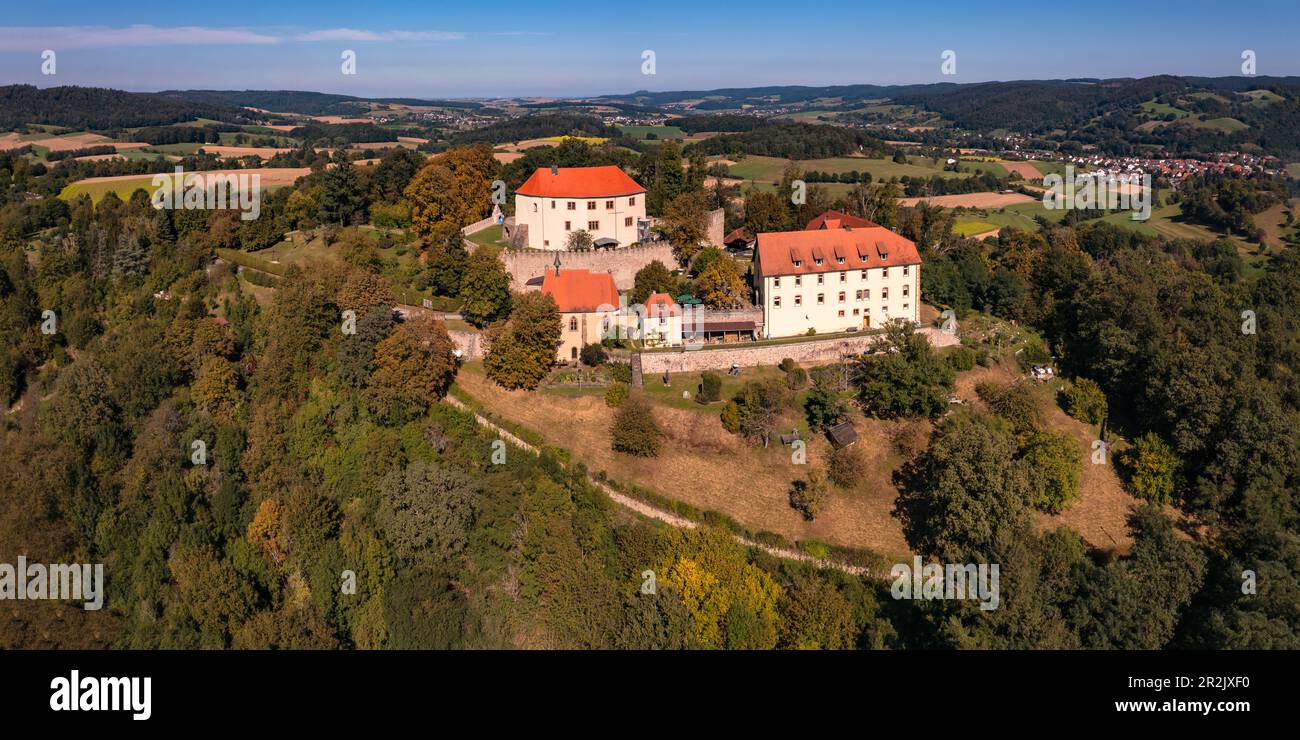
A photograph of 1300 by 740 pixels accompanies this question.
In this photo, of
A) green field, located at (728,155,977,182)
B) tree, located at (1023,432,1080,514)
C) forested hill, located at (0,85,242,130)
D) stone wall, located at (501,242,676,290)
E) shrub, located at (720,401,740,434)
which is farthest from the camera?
forested hill, located at (0,85,242,130)

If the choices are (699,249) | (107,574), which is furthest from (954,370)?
(107,574)

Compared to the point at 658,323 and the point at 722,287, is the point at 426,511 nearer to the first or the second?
the point at 658,323

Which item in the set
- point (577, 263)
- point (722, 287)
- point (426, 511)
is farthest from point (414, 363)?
point (722, 287)

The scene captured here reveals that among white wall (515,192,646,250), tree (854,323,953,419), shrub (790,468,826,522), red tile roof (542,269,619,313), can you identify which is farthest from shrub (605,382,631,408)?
white wall (515,192,646,250)

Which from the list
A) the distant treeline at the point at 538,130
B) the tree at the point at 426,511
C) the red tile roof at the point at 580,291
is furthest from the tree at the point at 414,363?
the distant treeline at the point at 538,130

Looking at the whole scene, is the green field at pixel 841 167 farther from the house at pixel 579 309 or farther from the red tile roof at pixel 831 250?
the house at pixel 579 309

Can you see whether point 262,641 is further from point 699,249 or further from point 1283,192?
point 1283,192

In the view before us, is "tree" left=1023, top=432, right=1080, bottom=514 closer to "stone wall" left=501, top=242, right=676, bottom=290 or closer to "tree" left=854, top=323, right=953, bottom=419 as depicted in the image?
→ "tree" left=854, top=323, right=953, bottom=419
